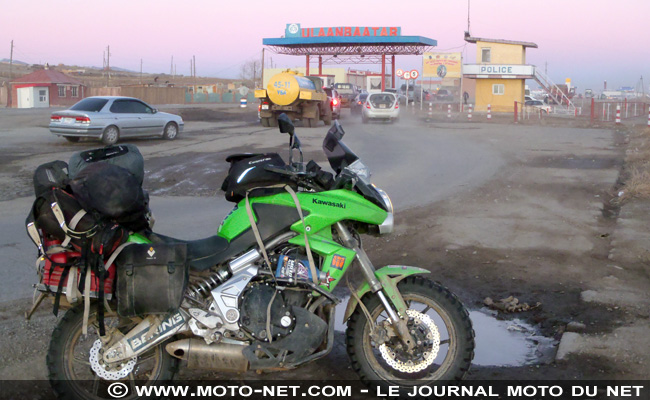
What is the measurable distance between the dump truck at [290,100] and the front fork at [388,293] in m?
25.6

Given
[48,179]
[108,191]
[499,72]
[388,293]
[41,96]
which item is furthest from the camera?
[41,96]

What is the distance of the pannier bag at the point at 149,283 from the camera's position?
12.9 feet

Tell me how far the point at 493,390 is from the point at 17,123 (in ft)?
97.3

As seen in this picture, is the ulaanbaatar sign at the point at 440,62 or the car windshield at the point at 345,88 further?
the ulaanbaatar sign at the point at 440,62

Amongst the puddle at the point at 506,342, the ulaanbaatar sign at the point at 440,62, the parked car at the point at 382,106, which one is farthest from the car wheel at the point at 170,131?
the ulaanbaatar sign at the point at 440,62

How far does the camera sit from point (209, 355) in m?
4.05

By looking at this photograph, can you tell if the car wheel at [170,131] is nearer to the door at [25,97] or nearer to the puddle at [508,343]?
the puddle at [508,343]

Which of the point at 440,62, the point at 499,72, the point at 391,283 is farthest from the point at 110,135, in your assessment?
the point at 440,62

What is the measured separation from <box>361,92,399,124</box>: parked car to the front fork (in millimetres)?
30088

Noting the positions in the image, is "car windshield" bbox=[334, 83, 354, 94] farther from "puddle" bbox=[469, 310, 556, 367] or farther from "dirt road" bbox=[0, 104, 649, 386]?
"puddle" bbox=[469, 310, 556, 367]

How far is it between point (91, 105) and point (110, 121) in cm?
92

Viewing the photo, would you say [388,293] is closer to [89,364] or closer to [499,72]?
[89,364]

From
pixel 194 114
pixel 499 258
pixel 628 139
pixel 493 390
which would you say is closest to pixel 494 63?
pixel 194 114

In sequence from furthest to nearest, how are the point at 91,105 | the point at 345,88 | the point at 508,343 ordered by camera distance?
the point at 345,88, the point at 91,105, the point at 508,343
